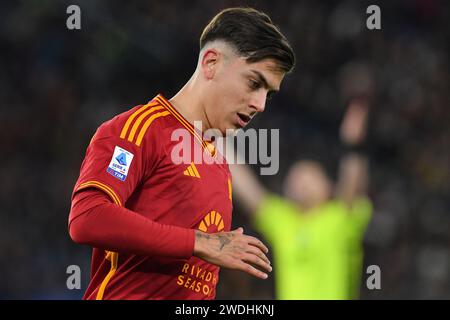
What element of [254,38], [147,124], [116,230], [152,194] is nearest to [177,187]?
[152,194]

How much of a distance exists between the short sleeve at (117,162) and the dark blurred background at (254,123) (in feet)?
14.5

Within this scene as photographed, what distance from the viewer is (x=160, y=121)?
104 inches

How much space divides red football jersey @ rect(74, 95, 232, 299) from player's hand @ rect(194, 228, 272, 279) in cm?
21

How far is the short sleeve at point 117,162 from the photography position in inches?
93.4

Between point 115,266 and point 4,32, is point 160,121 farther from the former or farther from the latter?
point 4,32

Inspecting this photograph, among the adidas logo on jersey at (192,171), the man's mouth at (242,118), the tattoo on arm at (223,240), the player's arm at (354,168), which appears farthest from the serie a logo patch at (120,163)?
the player's arm at (354,168)

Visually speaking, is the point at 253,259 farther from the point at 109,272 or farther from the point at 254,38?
the point at 254,38

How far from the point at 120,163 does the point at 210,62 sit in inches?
24.3

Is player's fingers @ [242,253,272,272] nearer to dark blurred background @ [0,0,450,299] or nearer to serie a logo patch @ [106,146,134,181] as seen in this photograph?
serie a logo patch @ [106,146,134,181]

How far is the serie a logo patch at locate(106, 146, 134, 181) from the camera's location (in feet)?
7.86
